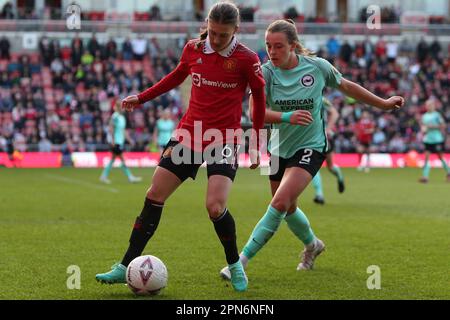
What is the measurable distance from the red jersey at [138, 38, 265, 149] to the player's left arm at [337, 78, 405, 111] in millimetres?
1161

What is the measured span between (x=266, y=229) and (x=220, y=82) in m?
1.54

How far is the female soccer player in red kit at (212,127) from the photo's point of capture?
7.17 meters

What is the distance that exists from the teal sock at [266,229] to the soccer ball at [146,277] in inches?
46.3

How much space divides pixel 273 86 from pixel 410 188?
13.2 meters

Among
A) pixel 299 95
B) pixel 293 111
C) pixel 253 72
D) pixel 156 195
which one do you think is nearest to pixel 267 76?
pixel 299 95

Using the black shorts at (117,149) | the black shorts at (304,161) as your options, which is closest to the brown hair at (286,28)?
the black shorts at (304,161)

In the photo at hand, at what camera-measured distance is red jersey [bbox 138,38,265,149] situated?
716 cm

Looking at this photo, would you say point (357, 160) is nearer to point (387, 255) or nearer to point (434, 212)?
point (434, 212)

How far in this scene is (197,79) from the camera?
7262 millimetres

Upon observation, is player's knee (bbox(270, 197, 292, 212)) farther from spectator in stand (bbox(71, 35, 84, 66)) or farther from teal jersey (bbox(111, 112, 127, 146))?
spectator in stand (bbox(71, 35, 84, 66))

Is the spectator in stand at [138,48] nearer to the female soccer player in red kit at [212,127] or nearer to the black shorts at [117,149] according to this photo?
the black shorts at [117,149]

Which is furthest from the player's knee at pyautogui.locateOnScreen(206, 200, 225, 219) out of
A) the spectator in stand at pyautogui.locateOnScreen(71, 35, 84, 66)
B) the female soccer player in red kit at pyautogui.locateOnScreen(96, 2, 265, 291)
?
the spectator in stand at pyautogui.locateOnScreen(71, 35, 84, 66)

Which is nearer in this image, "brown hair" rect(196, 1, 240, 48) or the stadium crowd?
"brown hair" rect(196, 1, 240, 48)

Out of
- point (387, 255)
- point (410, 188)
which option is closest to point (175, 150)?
point (387, 255)
